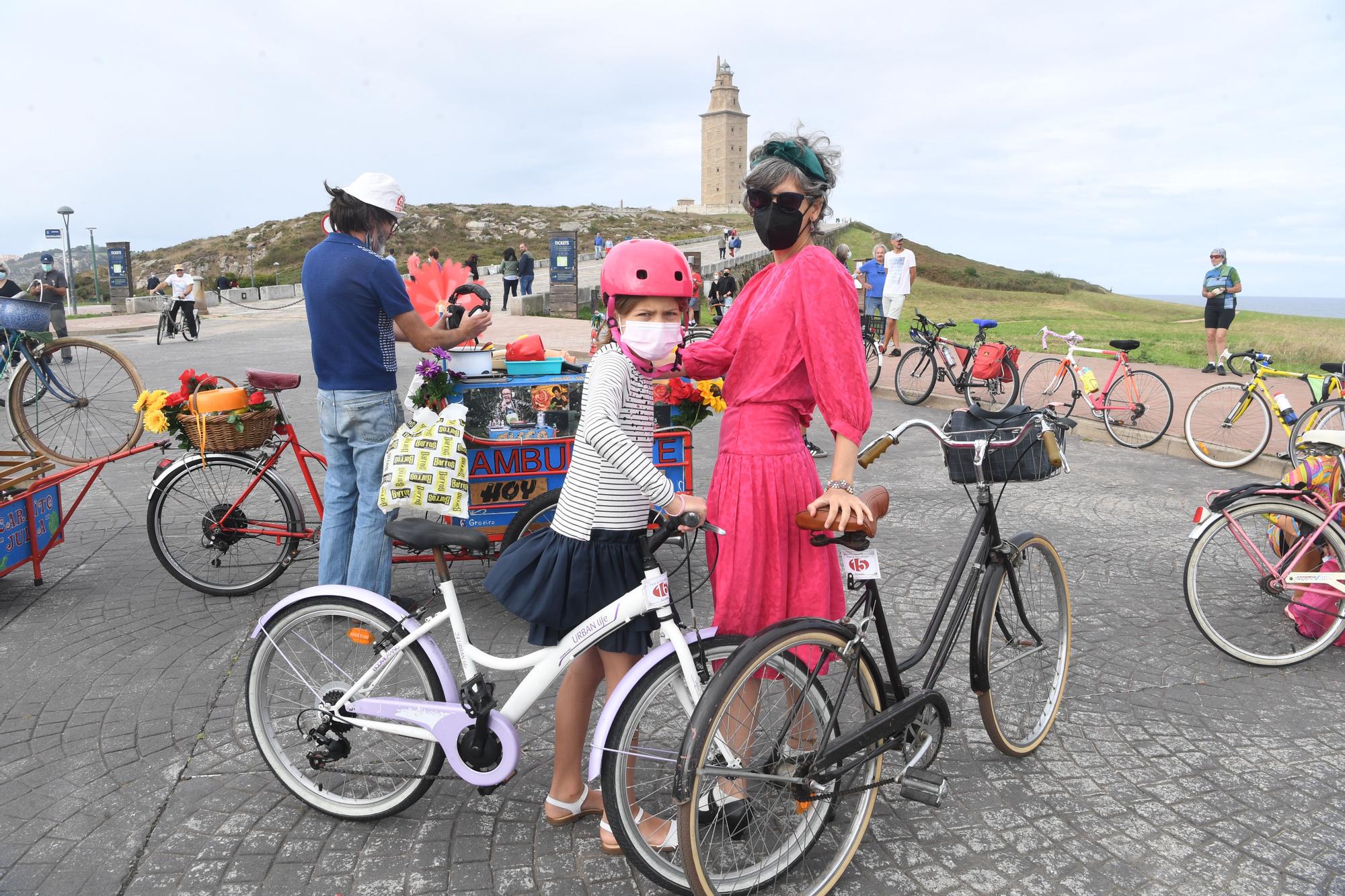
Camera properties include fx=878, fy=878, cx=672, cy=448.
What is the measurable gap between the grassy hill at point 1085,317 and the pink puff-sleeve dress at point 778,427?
53.4 feet

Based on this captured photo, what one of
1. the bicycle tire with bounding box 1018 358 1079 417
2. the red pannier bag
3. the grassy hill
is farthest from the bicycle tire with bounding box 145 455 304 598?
the grassy hill

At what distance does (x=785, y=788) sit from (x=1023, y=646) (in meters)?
1.33

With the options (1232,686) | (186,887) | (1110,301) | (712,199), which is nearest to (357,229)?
(186,887)

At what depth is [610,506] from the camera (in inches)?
105

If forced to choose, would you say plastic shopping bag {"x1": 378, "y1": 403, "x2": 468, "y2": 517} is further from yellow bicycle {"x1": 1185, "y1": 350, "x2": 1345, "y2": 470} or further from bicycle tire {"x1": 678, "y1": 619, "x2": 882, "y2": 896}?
yellow bicycle {"x1": 1185, "y1": 350, "x2": 1345, "y2": 470}

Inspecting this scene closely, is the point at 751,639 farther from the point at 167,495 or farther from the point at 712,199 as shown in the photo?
the point at 712,199

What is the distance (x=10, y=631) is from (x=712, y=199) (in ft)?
403

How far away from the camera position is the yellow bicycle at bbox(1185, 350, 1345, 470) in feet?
25.2

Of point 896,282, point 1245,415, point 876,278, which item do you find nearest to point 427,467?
point 1245,415

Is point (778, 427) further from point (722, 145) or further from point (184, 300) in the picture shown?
point (722, 145)

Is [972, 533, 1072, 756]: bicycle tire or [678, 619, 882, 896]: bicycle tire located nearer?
[678, 619, 882, 896]: bicycle tire

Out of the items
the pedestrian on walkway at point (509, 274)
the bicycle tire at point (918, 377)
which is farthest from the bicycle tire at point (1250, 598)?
the pedestrian on walkway at point (509, 274)

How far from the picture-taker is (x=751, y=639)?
231 centimetres

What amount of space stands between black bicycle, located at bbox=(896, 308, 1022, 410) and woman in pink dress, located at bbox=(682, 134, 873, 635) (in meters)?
8.91
